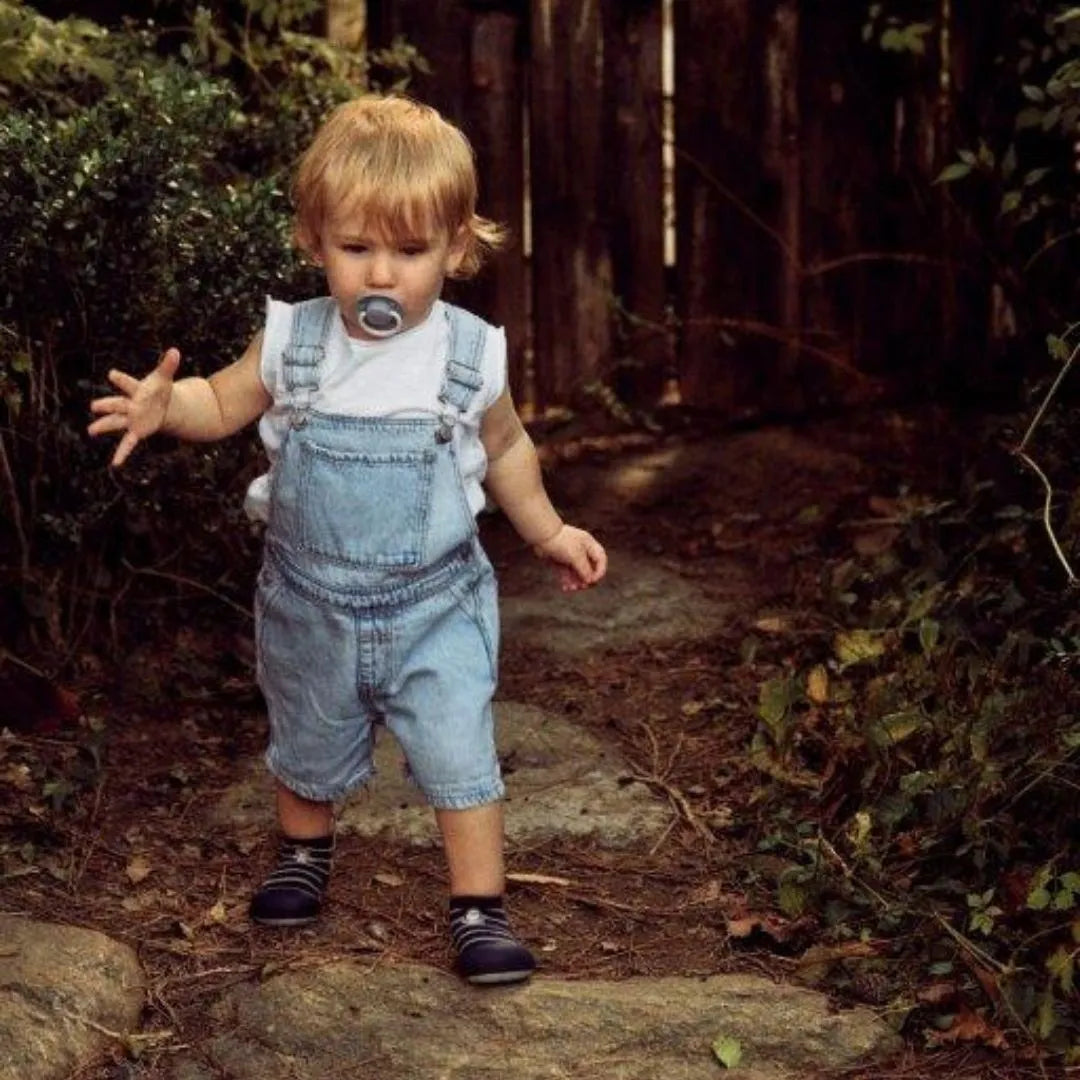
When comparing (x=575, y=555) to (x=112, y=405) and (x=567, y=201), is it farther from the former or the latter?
(x=567, y=201)

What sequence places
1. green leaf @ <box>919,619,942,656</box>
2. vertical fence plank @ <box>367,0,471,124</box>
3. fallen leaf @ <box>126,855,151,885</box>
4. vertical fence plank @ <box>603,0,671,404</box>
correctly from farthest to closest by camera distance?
vertical fence plank @ <box>603,0,671,404</box> → vertical fence plank @ <box>367,0,471,124</box> → green leaf @ <box>919,619,942,656</box> → fallen leaf @ <box>126,855,151,885</box>

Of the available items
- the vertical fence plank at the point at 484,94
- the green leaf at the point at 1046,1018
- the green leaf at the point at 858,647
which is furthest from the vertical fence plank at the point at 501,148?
the green leaf at the point at 1046,1018

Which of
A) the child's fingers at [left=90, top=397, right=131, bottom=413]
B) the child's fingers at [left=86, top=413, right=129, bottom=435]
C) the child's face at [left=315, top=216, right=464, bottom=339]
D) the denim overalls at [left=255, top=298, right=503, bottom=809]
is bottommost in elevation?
the denim overalls at [left=255, top=298, right=503, bottom=809]

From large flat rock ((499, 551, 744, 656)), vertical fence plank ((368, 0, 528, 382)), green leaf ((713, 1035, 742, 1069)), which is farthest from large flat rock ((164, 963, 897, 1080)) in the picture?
vertical fence plank ((368, 0, 528, 382))

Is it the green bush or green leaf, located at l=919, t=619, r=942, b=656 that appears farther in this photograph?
green leaf, located at l=919, t=619, r=942, b=656

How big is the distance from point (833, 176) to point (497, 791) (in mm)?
3232

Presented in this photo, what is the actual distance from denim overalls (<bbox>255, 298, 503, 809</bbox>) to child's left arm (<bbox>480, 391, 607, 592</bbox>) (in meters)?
0.11

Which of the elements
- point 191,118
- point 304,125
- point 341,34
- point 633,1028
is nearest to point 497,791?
point 633,1028

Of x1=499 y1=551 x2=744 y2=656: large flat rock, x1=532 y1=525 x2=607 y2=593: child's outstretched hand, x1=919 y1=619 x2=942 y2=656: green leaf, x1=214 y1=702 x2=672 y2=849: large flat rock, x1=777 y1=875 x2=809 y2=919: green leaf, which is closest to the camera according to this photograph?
x1=532 y1=525 x2=607 y2=593: child's outstretched hand

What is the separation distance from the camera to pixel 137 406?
3.43m

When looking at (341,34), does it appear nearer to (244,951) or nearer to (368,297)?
(368,297)

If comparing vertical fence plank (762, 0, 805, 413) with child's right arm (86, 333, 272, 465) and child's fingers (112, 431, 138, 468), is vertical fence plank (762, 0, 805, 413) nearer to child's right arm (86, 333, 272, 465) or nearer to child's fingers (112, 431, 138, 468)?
child's right arm (86, 333, 272, 465)

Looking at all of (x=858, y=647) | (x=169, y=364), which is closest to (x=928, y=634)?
(x=858, y=647)

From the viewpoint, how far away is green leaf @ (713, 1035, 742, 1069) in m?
3.34
